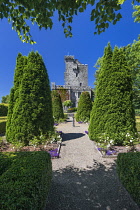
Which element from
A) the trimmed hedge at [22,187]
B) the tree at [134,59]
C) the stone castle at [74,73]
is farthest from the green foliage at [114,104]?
the stone castle at [74,73]

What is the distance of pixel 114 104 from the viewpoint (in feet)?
21.8

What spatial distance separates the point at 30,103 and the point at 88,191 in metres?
5.41

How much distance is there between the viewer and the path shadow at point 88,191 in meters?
2.58

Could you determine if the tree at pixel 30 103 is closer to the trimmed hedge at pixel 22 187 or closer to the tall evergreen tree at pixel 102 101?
the tall evergreen tree at pixel 102 101

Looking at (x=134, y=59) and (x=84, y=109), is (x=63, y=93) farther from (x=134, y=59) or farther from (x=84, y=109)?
(x=134, y=59)

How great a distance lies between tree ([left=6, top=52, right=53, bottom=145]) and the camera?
6.42 metres

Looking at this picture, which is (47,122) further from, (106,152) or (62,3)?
(62,3)

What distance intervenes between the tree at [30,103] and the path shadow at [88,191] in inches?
130

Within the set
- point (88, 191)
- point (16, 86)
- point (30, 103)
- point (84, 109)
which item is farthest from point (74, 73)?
point (88, 191)

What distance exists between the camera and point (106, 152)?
555cm

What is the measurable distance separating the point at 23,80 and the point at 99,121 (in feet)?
18.5

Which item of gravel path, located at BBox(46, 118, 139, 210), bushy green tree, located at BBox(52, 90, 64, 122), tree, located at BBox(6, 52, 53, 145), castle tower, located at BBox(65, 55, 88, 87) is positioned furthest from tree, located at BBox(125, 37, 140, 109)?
castle tower, located at BBox(65, 55, 88, 87)

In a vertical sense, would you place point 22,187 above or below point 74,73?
below

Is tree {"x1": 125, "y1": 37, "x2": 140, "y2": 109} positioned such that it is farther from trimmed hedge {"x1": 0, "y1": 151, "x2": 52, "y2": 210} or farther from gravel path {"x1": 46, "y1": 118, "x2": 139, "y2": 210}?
trimmed hedge {"x1": 0, "y1": 151, "x2": 52, "y2": 210}
